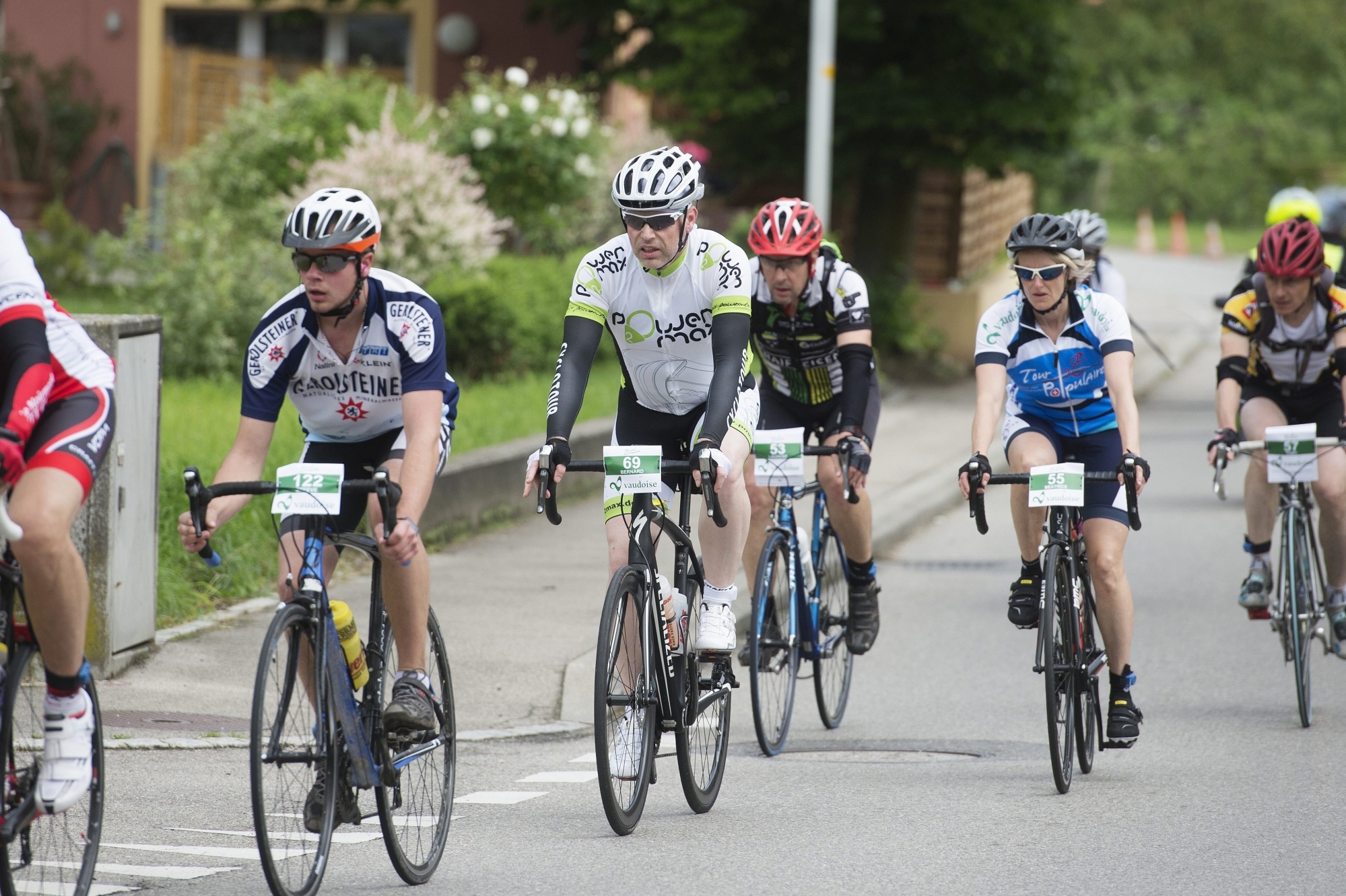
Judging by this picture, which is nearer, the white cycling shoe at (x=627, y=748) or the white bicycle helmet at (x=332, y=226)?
the white bicycle helmet at (x=332, y=226)

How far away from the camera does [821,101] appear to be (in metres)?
16.5

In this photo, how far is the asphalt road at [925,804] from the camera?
544cm

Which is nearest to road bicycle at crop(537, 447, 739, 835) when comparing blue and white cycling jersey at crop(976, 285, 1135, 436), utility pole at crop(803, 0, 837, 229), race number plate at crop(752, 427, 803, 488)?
race number plate at crop(752, 427, 803, 488)

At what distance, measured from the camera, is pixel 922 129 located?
64.4 feet

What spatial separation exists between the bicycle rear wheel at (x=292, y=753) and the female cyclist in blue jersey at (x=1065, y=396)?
2.60 m

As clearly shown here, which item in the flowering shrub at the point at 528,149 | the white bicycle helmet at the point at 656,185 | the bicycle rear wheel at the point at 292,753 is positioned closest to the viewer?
the bicycle rear wheel at the point at 292,753

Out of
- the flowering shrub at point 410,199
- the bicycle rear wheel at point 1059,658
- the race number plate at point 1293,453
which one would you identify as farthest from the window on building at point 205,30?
the bicycle rear wheel at point 1059,658

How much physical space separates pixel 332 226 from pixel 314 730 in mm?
1397

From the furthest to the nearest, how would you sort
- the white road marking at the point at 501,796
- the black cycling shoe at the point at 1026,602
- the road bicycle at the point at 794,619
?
the road bicycle at the point at 794,619 → the black cycling shoe at the point at 1026,602 → the white road marking at the point at 501,796

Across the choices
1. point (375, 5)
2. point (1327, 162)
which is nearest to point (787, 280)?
point (375, 5)

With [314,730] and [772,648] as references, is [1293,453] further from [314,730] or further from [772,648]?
[314,730]

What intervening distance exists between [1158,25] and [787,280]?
21309 millimetres

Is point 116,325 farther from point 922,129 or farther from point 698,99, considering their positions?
point 922,129

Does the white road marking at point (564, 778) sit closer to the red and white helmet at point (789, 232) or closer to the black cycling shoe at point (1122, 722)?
the black cycling shoe at point (1122, 722)
